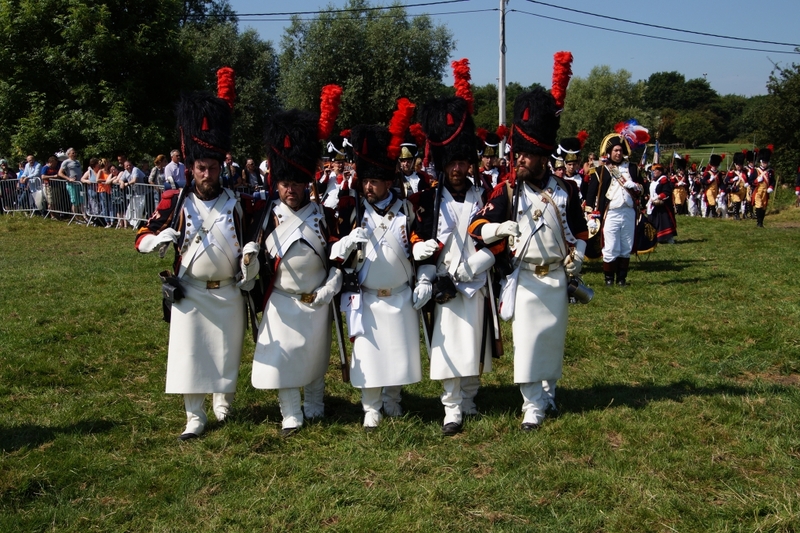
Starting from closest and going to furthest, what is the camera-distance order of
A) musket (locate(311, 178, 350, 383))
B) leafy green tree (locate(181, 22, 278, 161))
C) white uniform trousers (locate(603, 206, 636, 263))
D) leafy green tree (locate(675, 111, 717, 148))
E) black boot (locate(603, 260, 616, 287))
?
musket (locate(311, 178, 350, 383)) < white uniform trousers (locate(603, 206, 636, 263)) < black boot (locate(603, 260, 616, 287)) < leafy green tree (locate(181, 22, 278, 161)) < leafy green tree (locate(675, 111, 717, 148))

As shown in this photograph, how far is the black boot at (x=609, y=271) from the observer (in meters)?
10.8

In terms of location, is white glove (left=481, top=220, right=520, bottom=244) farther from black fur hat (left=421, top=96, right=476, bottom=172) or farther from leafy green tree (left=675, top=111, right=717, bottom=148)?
leafy green tree (left=675, top=111, right=717, bottom=148)

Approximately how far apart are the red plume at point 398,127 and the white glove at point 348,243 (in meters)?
0.63

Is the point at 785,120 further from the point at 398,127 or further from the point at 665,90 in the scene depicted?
the point at 665,90

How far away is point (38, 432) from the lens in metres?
5.29

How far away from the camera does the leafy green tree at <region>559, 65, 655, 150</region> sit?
56294mm

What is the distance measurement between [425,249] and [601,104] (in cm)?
5610

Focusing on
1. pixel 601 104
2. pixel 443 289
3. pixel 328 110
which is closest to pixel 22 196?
pixel 328 110

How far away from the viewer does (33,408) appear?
19.1 ft

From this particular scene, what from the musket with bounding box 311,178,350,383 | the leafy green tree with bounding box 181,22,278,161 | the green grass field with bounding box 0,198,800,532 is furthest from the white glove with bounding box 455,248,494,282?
the leafy green tree with bounding box 181,22,278,161

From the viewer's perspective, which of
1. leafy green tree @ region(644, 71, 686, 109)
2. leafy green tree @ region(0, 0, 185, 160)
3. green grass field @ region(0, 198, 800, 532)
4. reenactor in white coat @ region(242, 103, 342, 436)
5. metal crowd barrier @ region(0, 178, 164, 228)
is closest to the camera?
green grass field @ region(0, 198, 800, 532)

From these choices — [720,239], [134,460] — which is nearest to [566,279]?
[134,460]

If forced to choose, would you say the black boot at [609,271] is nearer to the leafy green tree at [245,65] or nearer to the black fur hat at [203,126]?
the black fur hat at [203,126]

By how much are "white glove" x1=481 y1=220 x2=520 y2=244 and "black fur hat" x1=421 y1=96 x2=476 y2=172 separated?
1.93ft
